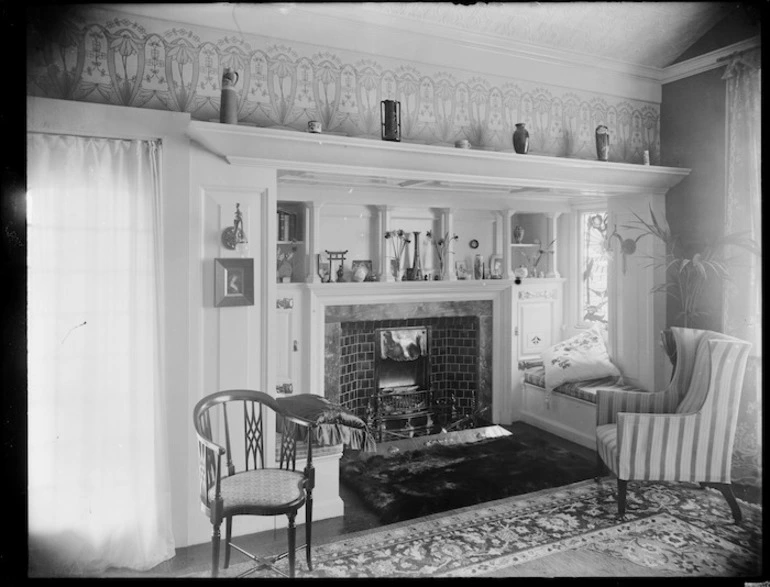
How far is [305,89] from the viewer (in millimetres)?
2945

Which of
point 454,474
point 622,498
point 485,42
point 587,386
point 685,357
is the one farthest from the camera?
point 587,386

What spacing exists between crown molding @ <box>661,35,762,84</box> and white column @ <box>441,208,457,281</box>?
6.23 ft

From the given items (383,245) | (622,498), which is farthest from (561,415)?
(383,245)

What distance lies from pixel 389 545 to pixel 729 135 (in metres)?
3.18

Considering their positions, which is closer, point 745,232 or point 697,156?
point 745,232

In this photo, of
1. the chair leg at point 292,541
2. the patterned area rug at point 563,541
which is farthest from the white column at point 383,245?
the chair leg at point 292,541

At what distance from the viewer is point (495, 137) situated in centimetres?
346

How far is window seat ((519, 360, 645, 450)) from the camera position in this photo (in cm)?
445

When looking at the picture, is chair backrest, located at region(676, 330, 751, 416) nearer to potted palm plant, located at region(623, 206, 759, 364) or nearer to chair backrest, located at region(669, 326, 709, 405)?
chair backrest, located at region(669, 326, 709, 405)

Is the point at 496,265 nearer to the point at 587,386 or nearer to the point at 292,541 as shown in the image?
the point at 587,386

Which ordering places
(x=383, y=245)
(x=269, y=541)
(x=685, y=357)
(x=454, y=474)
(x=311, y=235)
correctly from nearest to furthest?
(x=269, y=541) → (x=685, y=357) → (x=454, y=474) → (x=311, y=235) → (x=383, y=245)

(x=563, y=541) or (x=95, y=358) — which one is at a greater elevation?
(x=95, y=358)

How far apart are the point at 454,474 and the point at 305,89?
2.64 meters

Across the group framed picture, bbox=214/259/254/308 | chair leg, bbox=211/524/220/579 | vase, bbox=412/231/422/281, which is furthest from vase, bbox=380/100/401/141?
chair leg, bbox=211/524/220/579
